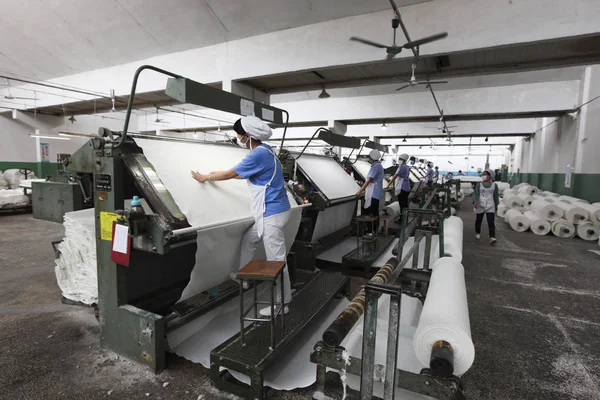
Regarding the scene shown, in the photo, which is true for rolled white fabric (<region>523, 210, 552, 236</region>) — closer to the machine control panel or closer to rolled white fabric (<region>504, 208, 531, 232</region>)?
rolled white fabric (<region>504, 208, 531, 232</region>)

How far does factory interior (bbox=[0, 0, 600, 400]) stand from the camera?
1.84 m

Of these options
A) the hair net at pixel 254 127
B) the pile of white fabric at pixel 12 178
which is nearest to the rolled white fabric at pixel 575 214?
the hair net at pixel 254 127

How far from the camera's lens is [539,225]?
21.5 ft

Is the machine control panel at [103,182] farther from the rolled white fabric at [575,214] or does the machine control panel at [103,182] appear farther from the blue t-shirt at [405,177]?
the rolled white fabric at [575,214]

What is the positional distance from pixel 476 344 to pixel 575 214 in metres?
5.49

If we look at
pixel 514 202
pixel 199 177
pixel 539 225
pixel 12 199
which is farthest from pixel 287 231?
pixel 12 199

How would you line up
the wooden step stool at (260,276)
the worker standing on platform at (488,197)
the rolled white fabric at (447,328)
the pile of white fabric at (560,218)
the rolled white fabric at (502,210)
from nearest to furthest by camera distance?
the rolled white fabric at (447,328)
the wooden step stool at (260,276)
the worker standing on platform at (488,197)
the pile of white fabric at (560,218)
the rolled white fabric at (502,210)

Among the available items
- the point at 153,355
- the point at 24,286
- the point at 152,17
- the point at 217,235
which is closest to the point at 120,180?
the point at 217,235

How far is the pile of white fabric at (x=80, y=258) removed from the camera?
2.53 m

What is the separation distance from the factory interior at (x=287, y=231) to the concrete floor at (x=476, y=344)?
2 centimetres

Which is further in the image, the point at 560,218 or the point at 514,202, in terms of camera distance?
the point at 514,202

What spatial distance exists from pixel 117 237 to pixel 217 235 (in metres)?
0.59

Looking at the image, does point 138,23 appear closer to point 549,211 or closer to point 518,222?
point 518,222

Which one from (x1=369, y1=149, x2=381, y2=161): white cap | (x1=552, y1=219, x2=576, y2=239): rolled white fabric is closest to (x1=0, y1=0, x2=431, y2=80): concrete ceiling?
(x1=369, y1=149, x2=381, y2=161): white cap
